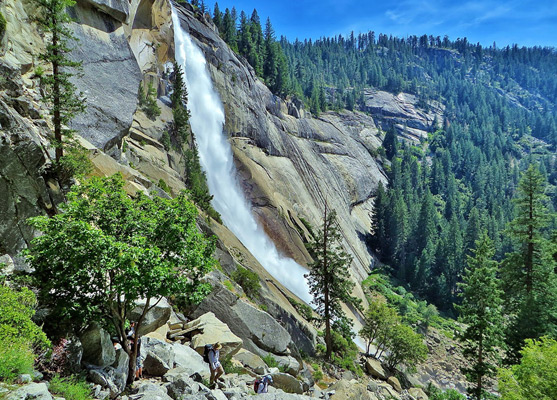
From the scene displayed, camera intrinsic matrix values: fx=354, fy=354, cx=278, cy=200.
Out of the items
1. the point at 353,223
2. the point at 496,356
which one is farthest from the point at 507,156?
→ the point at 496,356

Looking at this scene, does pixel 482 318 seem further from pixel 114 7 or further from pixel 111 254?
pixel 114 7

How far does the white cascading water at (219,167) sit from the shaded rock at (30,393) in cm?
3599

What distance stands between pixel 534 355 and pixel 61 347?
57.0 feet

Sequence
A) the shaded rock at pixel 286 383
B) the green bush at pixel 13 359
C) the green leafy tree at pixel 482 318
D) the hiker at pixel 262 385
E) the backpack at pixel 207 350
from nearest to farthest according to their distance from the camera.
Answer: the green bush at pixel 13 359 → the backpack at pixel 207 350 → the hiker at pixel 262 385 → the shaded rock at pixel 286 383 → the green leafy tree at pixel 482 318

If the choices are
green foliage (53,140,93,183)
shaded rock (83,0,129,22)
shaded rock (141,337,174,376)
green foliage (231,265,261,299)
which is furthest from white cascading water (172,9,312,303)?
shaded rock (141,337,174,376)

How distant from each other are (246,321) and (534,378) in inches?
521

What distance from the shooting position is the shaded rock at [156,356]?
468 inches

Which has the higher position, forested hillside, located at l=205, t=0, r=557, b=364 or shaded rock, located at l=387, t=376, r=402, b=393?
forested hillside, located at l=205, t=0, r=557, b=364

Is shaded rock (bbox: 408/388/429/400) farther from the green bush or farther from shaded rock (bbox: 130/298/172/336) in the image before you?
the green bush

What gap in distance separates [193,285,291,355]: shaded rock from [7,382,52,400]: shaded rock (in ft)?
40.0

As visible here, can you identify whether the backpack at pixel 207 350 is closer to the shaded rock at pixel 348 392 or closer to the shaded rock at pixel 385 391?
the shaded rock at pixel 348 392

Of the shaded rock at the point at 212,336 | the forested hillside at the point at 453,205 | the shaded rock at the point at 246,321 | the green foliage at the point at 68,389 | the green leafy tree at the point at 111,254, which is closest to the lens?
the green foliage at the point at 68,389

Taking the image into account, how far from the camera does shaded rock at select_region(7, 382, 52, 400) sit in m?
6.44

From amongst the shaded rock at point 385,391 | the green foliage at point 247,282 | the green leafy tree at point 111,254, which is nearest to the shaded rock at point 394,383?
the shaded rock at point 385,391
